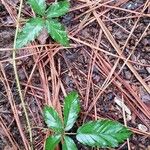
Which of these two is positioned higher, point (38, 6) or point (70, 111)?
point (38, 6)

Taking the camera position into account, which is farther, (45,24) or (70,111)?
(45,24)

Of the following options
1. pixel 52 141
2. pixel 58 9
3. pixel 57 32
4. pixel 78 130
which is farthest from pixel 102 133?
pixel 58 9

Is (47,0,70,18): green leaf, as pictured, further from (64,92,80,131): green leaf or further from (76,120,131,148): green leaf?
(76,120,131,148): green leaf

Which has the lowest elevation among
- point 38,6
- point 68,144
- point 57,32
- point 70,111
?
point 68,144

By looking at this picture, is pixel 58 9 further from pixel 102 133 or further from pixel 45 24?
pixel 102 133

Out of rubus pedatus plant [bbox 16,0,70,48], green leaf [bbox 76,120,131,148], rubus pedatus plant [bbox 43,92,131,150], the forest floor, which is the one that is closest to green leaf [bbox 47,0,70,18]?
rubus pedatus plant [bbox 16,0,70,48]

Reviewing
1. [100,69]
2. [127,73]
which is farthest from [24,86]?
[127,73]

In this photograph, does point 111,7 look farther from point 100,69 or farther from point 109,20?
point 100,69
